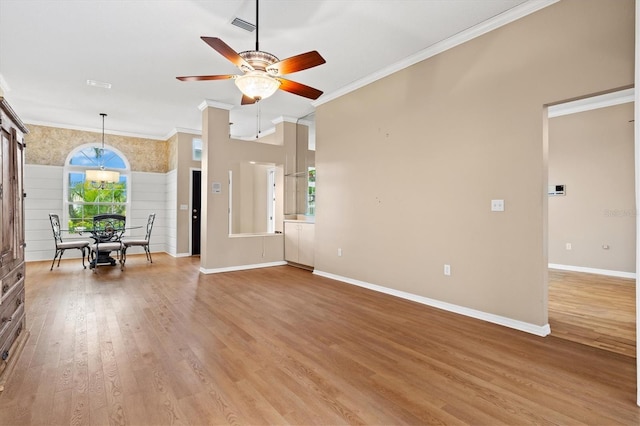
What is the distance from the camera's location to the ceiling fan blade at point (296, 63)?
2.41 meters

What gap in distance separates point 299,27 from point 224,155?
2.99 m

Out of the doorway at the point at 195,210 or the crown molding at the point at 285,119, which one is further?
the doorway at the point at 195,210

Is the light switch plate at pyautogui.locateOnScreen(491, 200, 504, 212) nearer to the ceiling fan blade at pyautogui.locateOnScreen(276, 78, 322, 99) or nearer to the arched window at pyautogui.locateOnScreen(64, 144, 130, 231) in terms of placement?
the ceiling fan blade at pyautogui.locateOnScreen(276, 78, 322, 99)

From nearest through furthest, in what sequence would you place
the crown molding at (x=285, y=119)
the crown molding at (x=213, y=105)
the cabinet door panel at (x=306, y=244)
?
the crown molding at (x=213, y=105), the cabinet door panel at (x=306, y=244), the crown molding at (x=285, y=119)

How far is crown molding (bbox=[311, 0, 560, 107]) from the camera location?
2.94 m

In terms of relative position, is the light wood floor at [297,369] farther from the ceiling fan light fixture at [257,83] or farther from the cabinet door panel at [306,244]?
the ceiling fan light fixture at [257,83]

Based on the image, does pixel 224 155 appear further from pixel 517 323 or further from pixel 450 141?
pixel 517 323

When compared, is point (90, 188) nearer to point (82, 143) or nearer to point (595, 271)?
point (82, 143)

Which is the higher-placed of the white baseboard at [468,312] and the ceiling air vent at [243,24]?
the ceiling air vent at [243,24]

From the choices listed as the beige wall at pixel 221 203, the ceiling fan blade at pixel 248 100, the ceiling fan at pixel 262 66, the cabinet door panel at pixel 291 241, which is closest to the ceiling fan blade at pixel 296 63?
the ceiling fan at pixel 262 66

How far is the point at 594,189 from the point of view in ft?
18.7

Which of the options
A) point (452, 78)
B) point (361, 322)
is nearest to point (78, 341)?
point (361, 322)

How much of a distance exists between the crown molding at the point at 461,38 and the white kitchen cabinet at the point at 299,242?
2.54 m

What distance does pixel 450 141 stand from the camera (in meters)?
3.60
